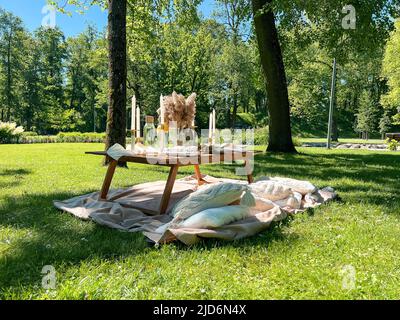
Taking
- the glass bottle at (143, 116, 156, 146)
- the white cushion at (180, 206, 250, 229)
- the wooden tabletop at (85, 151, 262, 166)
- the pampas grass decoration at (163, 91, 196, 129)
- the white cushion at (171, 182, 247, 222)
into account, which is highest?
the pampas grass decoration at (163, 91, 196, 129)

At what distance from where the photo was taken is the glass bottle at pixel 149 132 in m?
4.32

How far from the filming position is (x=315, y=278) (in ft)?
8.11

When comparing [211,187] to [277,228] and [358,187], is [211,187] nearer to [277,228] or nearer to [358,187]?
[277,228]

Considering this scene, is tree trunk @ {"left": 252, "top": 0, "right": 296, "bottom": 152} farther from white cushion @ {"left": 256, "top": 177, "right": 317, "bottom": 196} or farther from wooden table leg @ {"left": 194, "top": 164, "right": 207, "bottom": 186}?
white cushion @ {"left": 256, "top": 177, "right": 317, "bottom": 196}

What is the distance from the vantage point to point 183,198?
166 inches

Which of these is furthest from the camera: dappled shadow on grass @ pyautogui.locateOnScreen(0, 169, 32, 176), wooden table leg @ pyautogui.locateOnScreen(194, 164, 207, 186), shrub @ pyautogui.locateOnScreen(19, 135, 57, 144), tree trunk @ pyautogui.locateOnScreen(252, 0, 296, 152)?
shrub @ pyautogui.locateOnScreen(19, 135, 57, 144)

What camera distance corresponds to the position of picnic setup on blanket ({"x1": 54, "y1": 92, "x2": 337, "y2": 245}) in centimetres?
336

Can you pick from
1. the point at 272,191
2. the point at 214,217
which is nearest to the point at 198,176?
the point at 272,191

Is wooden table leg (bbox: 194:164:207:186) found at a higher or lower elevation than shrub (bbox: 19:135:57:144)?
higher

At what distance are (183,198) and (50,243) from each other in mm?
1585

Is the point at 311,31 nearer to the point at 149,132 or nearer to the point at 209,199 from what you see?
the point at 149,132

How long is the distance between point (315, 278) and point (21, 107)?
147 feet

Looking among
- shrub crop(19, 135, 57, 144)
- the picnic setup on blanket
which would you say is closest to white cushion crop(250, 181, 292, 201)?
the picnic setup on blanket
